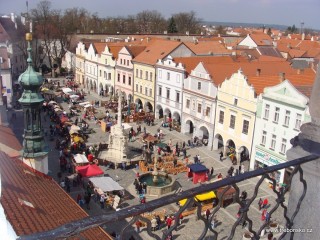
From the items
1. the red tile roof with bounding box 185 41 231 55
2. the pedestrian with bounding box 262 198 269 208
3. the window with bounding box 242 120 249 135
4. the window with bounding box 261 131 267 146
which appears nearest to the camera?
the pedestrian with bounding box 262 198 269 208

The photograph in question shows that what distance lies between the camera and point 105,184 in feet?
55.2

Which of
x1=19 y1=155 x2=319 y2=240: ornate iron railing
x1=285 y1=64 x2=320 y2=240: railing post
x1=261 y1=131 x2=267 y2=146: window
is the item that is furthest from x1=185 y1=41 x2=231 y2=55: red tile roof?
x1=19 y1=155 x2=319 y2=240: ornate iron railing

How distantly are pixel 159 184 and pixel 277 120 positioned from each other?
22.0ft

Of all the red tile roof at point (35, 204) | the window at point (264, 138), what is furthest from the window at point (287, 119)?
the red tile roof at point (35, 204)

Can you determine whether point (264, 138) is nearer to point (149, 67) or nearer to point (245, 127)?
point (245, 127)

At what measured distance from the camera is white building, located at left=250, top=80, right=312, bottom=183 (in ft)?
58.1

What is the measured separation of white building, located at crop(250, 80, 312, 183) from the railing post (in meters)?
14.5

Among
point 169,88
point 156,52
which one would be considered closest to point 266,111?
point 169,88

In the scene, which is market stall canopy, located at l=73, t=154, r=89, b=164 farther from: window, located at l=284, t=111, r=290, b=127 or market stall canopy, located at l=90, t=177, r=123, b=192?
window, located at l=284, t=111, r=290, b=127

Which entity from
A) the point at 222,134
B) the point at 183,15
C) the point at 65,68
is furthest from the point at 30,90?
the point at 183,15

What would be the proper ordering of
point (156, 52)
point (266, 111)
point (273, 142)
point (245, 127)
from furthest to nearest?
1. point (156, 52)
2. point (245, 127)
3. point (266, 111)
4. point (273, 142)

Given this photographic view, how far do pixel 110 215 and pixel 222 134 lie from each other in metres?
21.5

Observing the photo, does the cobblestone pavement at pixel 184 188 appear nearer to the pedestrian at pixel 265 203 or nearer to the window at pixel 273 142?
the pedestrian at pixel 265 203

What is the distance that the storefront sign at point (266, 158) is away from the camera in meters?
19.3
